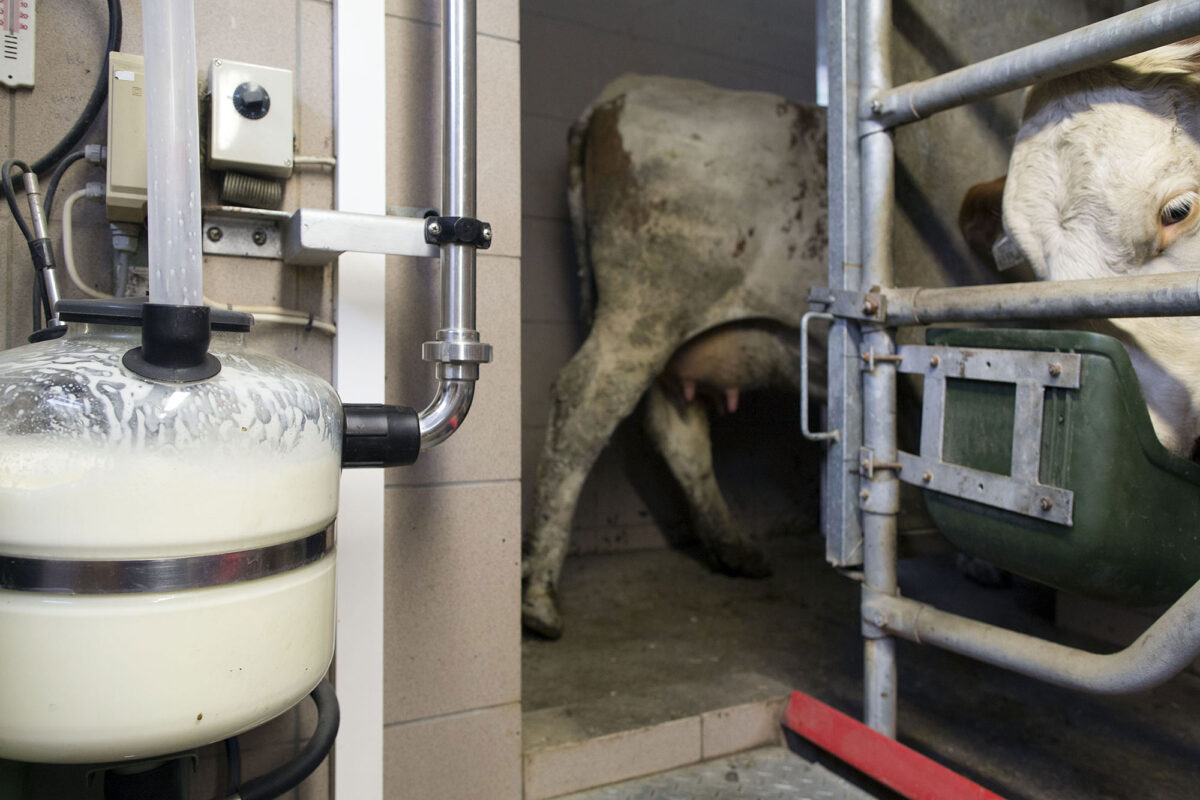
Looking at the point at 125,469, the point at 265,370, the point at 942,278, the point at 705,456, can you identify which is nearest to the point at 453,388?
the point at 265,370

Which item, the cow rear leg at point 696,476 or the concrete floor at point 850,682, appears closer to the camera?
the concrete floor at point 850,682

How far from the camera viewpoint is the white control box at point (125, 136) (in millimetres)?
881

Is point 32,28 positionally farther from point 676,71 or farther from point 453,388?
point 676,71

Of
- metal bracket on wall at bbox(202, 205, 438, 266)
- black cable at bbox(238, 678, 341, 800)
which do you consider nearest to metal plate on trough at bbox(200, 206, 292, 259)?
metal bracket on wall at bbox(202, 205, 438, 266)

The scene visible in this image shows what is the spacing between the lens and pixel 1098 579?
106cm

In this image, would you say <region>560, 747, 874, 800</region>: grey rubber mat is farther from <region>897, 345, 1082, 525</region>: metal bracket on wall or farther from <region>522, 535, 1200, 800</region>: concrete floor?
<region>897, 345, 1082, 525</region>: metal bracket on wall

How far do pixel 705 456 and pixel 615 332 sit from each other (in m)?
0.69

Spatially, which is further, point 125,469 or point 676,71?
point 676,71

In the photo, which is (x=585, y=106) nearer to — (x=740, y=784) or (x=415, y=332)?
(x=415, y=332)

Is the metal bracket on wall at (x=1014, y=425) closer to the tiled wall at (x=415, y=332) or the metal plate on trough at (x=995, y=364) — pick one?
the metal plate on trough at (x=995, y=364)

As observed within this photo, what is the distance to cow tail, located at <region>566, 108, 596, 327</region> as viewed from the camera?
2551mm

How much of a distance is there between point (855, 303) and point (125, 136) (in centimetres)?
100

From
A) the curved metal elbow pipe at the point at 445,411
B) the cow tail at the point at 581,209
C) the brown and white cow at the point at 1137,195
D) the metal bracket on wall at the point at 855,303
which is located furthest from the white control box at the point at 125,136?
the cow tail at the point at 581,209

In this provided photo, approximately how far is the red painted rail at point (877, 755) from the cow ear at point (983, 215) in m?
0.83
